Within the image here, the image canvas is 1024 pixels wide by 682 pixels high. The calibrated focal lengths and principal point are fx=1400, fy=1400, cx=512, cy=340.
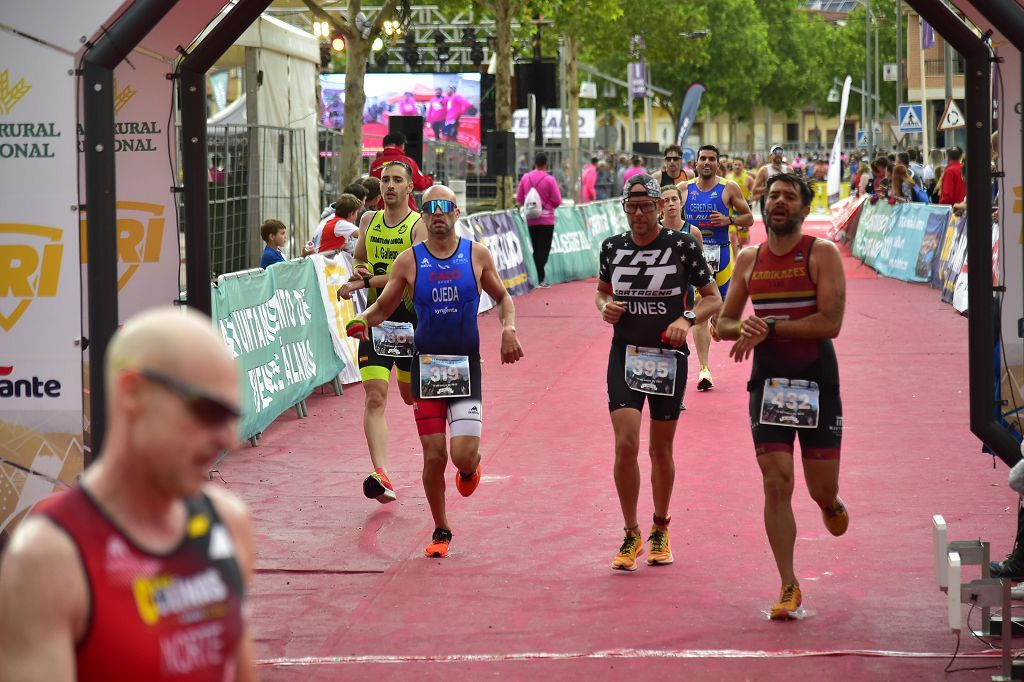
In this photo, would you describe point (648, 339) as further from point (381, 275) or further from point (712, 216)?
point (712, 216)

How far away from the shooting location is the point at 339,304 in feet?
45.5

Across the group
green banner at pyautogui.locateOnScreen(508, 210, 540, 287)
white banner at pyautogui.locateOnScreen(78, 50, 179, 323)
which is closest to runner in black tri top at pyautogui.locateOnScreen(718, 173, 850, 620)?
white banner at pyautogui.locateOnScreen(78, 50, 179, 323)

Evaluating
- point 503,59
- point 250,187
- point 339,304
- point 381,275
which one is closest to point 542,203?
point 250,187

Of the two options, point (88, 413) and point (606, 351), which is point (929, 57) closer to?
point (606, 351)

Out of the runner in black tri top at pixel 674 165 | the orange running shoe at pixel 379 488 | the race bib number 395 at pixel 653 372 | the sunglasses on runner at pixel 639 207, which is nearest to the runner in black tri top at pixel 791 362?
the race bib number 395 at pixel 653 372

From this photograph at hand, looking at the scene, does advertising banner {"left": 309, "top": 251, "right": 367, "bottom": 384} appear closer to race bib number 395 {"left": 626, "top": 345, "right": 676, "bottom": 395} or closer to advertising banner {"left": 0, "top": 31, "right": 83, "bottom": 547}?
race bib number 395 {"left": 626, "top": 345, "right": 676, "bottom": 395}

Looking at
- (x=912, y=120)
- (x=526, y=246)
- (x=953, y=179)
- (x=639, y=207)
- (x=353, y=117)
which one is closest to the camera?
(x=639, y=207)

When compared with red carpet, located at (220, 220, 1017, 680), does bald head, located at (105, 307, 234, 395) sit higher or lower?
higher

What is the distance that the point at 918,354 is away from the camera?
15734 millimetres

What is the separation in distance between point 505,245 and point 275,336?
11387mm

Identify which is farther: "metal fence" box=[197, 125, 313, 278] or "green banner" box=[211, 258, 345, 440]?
"metal fence" box=[197, 125, 313, 278]

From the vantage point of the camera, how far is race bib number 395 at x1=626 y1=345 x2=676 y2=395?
24.5ft

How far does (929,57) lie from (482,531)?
72418 mm

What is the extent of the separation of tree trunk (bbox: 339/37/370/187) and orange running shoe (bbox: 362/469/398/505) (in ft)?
39.2
